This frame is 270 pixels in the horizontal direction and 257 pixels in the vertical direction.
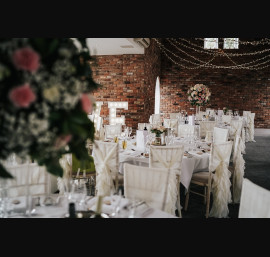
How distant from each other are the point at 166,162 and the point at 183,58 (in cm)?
956

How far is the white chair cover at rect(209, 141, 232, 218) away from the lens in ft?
11.5

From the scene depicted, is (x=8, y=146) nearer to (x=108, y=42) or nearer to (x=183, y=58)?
(x=108, y=42)

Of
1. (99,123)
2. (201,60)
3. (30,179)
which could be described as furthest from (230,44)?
(30,179)

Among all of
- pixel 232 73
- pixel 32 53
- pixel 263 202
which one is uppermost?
pixel 232 73

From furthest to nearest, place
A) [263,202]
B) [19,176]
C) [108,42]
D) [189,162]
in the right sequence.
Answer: [108,42] → [189,162] → [19,176] → [263,202]

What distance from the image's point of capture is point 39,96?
3.77 feet

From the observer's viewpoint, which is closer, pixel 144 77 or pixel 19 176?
pixel 19 176

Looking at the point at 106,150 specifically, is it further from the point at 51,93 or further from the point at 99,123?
the point at 99,123

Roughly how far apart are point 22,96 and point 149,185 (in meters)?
1.66

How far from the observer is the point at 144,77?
8219 mm

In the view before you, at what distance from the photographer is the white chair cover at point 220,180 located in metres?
3.51

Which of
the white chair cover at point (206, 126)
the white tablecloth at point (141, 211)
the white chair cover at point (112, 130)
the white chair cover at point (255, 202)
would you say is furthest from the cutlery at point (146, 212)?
the white chair cover at point (206, 126)

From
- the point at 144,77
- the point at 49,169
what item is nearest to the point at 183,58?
the point at 144,77

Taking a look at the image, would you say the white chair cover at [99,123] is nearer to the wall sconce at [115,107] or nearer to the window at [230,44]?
the wall sconce at [115,107]
